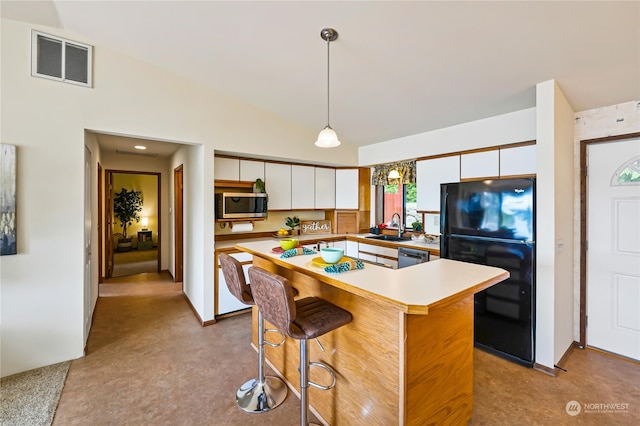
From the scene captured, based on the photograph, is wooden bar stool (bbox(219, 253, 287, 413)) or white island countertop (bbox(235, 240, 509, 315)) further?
wooden bar stool (bbox(219, 253, 287, 413))

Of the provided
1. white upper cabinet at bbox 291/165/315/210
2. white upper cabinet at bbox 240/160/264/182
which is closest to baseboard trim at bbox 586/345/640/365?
white upper cabinet at bbox 291/165/315/210

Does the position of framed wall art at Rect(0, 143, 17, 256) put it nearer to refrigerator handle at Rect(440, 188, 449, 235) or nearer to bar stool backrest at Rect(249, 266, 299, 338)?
bar stool backrest at Rect(249, 266, 299, 338)

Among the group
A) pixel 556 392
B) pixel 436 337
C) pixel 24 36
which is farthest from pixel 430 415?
pixel 24 36

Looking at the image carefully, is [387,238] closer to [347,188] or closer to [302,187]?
[347,188]

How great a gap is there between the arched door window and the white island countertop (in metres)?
2.13

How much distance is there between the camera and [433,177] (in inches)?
148

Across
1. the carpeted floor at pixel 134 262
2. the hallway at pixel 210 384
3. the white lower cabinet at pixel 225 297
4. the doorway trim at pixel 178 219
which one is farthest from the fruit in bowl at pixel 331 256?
the carpeted floor at pixel 134 262

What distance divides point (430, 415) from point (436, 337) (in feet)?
1.34

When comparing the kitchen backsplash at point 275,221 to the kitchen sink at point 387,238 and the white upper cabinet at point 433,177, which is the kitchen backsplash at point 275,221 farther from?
the white upper cabinet at point 433,177

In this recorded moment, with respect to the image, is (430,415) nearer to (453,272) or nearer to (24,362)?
(453,272)

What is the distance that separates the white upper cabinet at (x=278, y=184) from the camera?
414 cm

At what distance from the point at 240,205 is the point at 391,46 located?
8.18 feet

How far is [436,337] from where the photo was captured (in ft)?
5.04

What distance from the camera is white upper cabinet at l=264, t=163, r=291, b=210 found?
4.14 metres
